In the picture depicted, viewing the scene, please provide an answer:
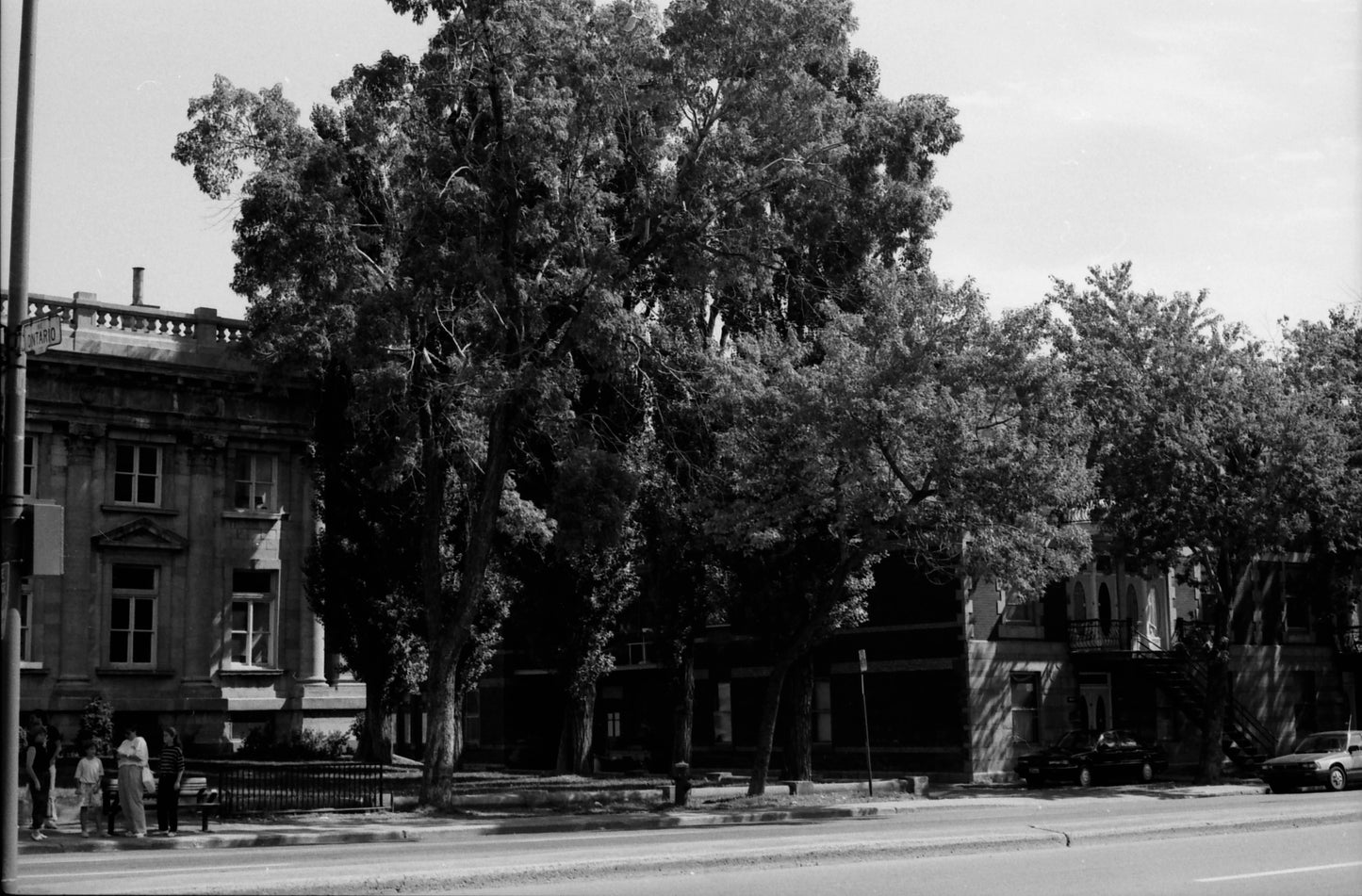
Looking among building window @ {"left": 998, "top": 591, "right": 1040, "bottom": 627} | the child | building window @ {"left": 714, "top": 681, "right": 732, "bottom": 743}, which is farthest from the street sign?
building window @ {"left": 714, "top": 681, "right": 732, "bottom": 743}

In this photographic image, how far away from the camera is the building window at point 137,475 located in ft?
141

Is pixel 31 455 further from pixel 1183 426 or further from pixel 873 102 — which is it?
pixel 1183 426

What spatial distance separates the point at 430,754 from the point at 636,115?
13.6 meters

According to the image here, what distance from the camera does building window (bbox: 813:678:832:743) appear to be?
159ft

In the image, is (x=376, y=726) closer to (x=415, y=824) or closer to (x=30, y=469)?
(x=30, y=469)

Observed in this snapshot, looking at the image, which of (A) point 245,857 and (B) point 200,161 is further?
(B) point 200,161

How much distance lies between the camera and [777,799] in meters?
33.2

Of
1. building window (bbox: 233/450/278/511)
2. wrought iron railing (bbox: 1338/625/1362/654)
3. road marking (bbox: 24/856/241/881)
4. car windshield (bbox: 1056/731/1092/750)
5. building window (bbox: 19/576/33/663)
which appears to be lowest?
car windshield (bbox: 1056/731/1092/750)

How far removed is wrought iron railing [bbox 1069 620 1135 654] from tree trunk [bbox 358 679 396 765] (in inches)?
830

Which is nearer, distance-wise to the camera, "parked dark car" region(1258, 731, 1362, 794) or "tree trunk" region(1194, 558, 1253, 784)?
"parked dark car" region(1258, 731, 1362, 794)

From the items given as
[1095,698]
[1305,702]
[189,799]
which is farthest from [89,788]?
[1305,702]

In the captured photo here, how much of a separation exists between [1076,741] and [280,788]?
23251 mm

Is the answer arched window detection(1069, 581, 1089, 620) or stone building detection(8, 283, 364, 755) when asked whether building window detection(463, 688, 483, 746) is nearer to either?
stone building detection(8, 283, 364, 755)

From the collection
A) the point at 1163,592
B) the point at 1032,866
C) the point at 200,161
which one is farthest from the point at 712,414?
the point at 1163,592
